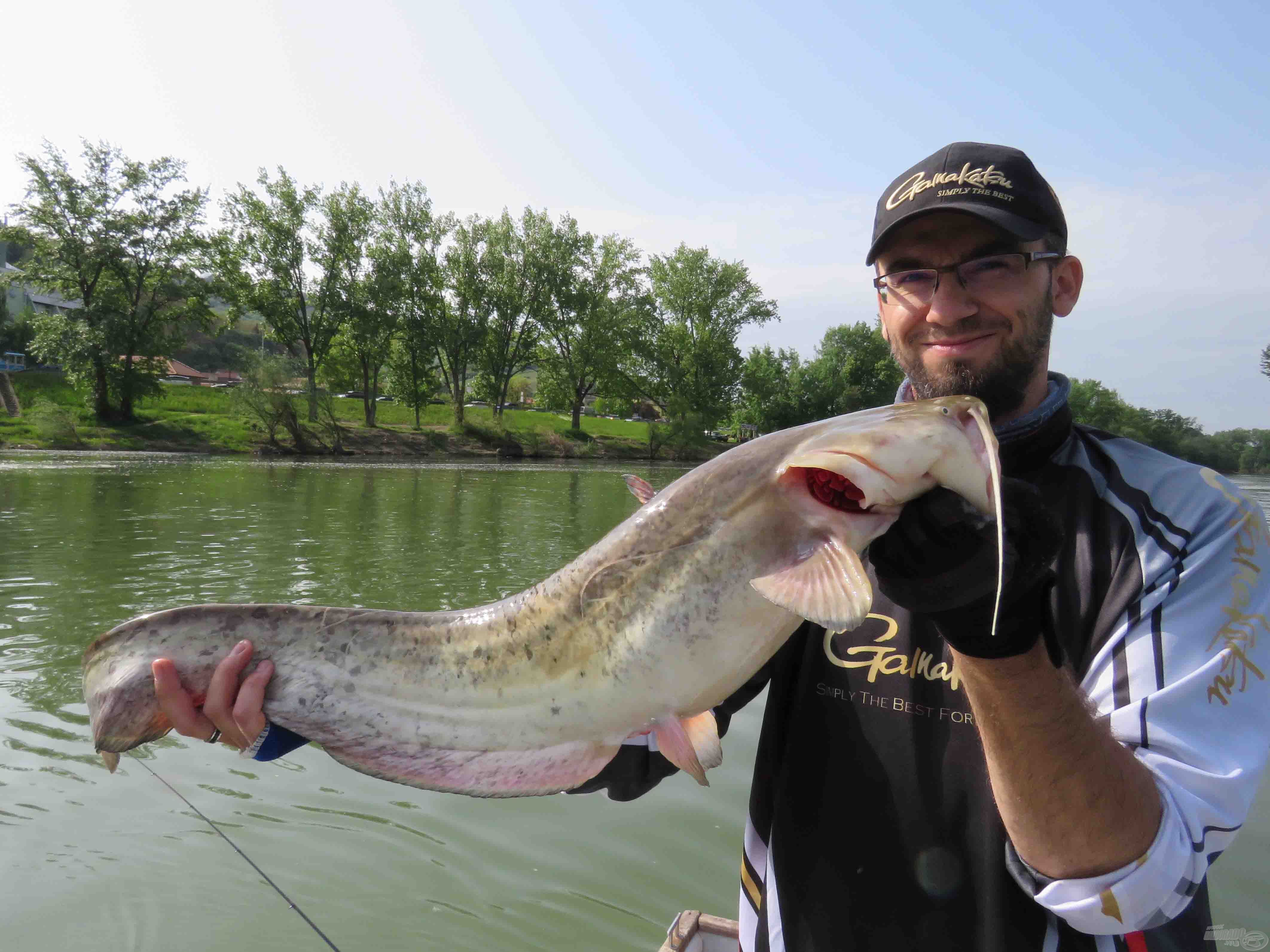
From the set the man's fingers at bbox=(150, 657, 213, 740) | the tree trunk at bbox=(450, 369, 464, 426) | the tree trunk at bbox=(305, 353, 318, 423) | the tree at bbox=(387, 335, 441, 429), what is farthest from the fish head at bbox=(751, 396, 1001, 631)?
Result: the tree at bbox=(387, 335, 441, 429)

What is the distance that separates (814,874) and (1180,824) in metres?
0.85

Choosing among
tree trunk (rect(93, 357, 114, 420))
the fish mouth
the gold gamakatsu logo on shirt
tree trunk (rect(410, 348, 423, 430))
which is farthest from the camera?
tree trunk (rect(410, 348, 423, 430))

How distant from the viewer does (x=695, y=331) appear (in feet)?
187

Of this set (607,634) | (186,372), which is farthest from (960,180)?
(186,372)

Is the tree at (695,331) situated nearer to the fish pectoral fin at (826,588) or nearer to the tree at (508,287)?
the tree at (508,287)

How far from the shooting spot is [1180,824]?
157 cm

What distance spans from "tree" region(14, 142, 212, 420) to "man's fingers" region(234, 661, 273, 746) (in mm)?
41354

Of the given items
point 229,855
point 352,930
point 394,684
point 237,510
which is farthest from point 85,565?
point 394,684

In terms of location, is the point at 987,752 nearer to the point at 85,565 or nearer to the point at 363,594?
the point at 363,594

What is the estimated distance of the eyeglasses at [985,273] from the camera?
93.5 inches

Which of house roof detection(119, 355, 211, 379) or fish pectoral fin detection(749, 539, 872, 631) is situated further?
house roof detection(119, 355, 211, 379)

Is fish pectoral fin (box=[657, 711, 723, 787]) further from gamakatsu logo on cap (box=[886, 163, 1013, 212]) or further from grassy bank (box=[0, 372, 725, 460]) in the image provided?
grassy bank (box=[0, 372, 725, 460])

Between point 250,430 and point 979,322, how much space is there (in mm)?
40338

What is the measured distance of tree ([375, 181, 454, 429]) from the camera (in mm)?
45406
